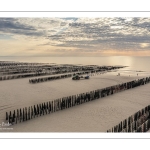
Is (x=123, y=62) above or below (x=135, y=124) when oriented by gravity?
above

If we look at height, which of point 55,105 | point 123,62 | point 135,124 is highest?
point 123,62

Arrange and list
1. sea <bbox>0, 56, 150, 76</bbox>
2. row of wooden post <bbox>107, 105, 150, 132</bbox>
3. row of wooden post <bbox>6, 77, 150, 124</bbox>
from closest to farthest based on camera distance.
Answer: row of wooden post <bbox>107, 105, 150, 132</bbox>, row of wooden post <bbox>6, 77, 150, 124</bbox>, sea <bbox>0, 56, 150, 76</bbox>

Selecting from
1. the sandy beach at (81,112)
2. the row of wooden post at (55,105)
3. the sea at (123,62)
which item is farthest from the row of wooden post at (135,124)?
the sea at (123,62)

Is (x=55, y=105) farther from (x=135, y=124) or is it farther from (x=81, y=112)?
(x=135, y=124)

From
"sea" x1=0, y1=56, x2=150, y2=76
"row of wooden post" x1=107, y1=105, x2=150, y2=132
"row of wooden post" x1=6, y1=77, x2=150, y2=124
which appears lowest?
"row of wooden post" x1=107, y1=105, x2=150, y2=132

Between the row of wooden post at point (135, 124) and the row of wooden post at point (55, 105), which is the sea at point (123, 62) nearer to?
the row of wooden post at point (55, 105)

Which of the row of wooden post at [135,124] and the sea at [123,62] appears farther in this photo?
the sea at [123,62]

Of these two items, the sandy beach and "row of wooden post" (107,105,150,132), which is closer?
"row of wooden post" (107,105,150,132)

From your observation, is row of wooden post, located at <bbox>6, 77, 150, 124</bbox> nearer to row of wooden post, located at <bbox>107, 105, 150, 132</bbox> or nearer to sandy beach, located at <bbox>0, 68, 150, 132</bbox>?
sandy beach, located at <bbox>0, 68, 150, 132</bbox>

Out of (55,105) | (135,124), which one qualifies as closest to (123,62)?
(55,105)

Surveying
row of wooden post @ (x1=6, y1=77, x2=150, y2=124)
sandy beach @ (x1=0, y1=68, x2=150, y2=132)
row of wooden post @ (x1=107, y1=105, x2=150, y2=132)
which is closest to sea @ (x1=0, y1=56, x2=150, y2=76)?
row of wooden post @ (x1=6, y1=77, x2=150, y2=124)

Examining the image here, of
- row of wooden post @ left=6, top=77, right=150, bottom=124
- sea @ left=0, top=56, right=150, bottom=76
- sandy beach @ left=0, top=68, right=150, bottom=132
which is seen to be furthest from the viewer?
sea @ left=0, top=56, right=150, bottom=76
